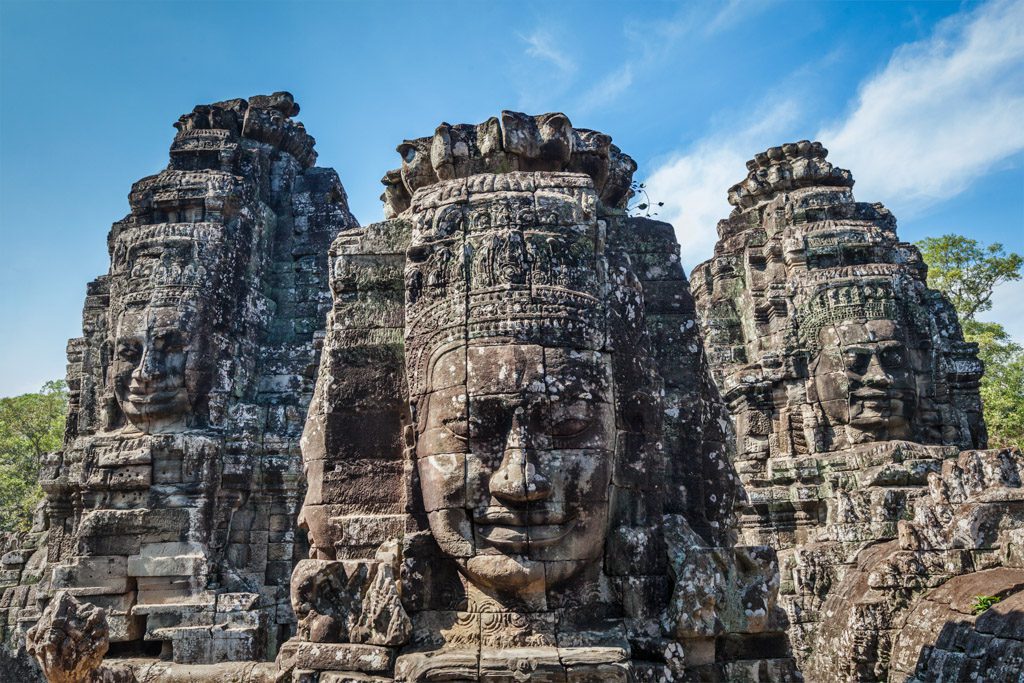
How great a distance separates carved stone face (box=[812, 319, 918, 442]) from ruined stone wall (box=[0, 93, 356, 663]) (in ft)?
26.1

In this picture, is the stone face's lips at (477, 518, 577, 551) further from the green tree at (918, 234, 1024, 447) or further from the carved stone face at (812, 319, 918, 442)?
the green tree at (918, 234, 1024, 447)

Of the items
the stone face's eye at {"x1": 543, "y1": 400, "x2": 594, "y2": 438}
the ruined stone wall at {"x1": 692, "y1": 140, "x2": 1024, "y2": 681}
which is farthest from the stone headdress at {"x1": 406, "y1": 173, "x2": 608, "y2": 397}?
the ruined stone wall at {"x1": 692, "y1": 140, "x2": 1024, "y2": 681}

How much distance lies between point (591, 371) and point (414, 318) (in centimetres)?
125

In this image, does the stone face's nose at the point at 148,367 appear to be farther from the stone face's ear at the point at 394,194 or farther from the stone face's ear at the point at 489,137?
the stone face's ear at the point at 489,137

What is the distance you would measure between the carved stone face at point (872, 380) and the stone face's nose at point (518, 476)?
30.0 feet

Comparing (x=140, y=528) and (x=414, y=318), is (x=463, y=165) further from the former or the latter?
(x=140, y=528)

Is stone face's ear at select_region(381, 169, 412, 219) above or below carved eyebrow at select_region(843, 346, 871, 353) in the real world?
above

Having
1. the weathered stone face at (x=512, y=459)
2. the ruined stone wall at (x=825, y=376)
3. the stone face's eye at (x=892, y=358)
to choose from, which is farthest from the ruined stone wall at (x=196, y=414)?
the stone face's eye at (x=892, y=358)

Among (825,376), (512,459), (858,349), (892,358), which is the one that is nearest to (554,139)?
(512,459)

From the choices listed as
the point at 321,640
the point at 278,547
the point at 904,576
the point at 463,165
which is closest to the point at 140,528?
the point at 278,547

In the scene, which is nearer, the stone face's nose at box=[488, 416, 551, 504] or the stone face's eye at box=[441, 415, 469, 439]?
the stone face's nose at box=[488, 416, 551, 504]

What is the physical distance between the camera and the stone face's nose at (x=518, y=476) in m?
4.52

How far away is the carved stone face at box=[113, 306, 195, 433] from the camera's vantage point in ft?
33.1

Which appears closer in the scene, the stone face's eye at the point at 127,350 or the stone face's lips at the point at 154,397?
the stone face's lips at the point at 154,397
